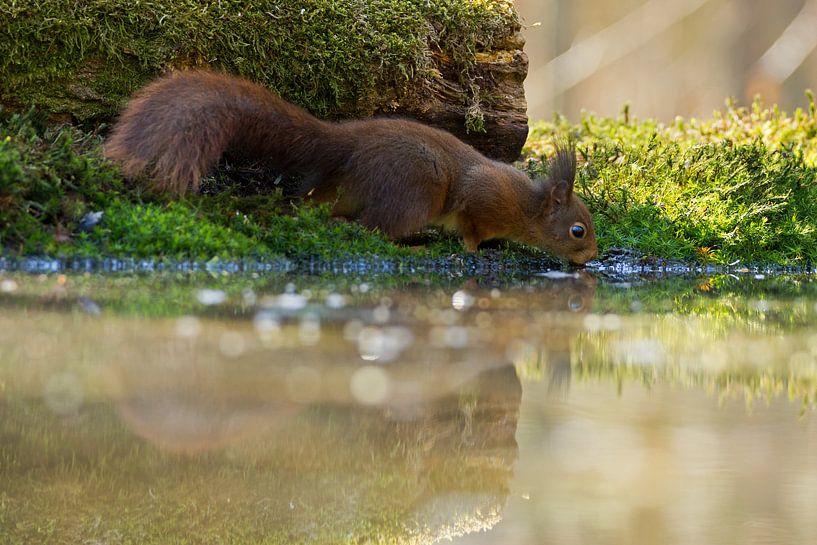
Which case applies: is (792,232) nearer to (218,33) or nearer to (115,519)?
(218,33)

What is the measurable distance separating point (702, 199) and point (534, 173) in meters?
1.46

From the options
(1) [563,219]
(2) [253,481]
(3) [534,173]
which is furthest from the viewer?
(3) [534,173]

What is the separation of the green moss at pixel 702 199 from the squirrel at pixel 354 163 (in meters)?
0.54

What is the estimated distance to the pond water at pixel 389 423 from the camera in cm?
242

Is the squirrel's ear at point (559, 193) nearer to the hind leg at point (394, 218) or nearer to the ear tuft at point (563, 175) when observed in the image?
the ear tuft at point (563, 175)

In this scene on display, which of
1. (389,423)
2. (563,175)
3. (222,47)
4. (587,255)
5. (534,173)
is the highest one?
(222,47)

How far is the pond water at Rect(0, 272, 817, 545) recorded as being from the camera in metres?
2.42

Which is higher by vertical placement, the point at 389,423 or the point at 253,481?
the point at 389,423

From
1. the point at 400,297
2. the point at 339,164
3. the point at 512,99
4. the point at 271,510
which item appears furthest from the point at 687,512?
the point at 512,99

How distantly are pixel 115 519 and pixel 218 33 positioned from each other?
216 inches

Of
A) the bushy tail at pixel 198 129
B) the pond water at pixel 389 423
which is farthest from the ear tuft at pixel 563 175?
the pond water at pixel 389 423

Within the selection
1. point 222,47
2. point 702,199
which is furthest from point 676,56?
point 222,47

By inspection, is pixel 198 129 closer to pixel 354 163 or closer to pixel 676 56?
pixel 354 163

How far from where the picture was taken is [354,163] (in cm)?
686
